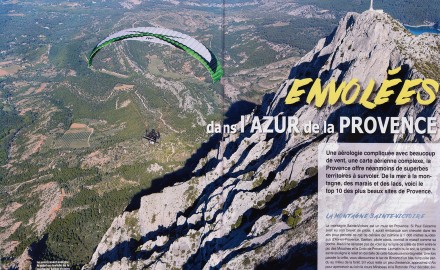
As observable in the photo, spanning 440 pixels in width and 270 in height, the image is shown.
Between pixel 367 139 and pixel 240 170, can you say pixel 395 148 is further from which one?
pixel 240 170

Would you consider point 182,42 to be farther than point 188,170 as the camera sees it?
No

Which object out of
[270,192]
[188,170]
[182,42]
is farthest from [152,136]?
Result: [270,192]

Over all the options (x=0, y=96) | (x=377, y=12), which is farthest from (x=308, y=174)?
(x=0, y=96)

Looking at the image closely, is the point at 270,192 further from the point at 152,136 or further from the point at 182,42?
the point at 152,136

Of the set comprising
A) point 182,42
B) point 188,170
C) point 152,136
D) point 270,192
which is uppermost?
point 152,136

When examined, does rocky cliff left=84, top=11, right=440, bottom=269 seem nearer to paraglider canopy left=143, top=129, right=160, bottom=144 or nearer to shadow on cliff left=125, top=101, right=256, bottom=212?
shadow on cliff left=125, top=101, right=256, bottom=212

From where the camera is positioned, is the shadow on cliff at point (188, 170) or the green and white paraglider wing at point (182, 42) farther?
the shadow on cliff at point (188, 170)

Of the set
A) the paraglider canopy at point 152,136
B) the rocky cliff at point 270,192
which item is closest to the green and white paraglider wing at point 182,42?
the rocky cliff at point 270,192

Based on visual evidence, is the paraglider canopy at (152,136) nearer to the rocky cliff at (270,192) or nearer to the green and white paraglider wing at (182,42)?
the rocky cliff at (270,192)

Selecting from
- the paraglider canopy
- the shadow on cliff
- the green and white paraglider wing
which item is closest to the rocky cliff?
the green and white paraglider wing
